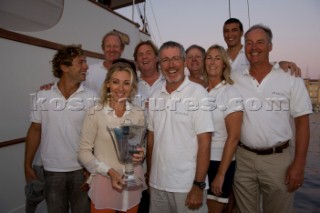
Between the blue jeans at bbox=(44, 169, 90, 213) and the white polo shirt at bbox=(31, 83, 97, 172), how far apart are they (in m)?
0.06

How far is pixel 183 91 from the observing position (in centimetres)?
200

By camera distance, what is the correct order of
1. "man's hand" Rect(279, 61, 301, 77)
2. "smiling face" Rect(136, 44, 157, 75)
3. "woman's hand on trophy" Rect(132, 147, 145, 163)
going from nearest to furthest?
"woman's hand on trophy" Rect(132, 147, 145, 163) < "man's hand" Rect(279, 61, 301, 77) < "smiling face" Rect(136, 44, 157, 75)

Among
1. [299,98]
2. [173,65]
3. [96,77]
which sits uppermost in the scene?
[96,77]

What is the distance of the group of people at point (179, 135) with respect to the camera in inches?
75.2

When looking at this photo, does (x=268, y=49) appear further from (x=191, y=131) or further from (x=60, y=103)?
(x=60, y=103)

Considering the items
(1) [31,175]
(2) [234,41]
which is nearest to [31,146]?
(1) [31,175]

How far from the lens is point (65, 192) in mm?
2338

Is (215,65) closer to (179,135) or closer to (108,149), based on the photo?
(179,135)

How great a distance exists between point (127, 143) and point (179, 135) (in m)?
0.42

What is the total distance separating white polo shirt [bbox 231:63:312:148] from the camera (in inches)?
93.0

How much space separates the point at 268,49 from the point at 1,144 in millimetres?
3069

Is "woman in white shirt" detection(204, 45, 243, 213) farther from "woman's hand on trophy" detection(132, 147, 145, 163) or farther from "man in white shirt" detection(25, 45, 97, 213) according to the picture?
"man in white shirt" detection(25, 45, 97, 213)

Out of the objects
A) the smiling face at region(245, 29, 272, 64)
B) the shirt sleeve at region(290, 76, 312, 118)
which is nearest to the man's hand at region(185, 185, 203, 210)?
the shirt sleeve at region(290, 76, 312, 118)

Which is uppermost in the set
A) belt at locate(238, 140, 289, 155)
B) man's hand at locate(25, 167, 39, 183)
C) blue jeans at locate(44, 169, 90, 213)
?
belt at locate(238, 140, 289, 155)
